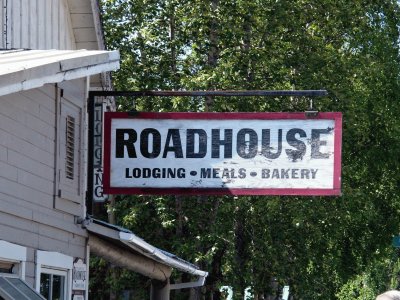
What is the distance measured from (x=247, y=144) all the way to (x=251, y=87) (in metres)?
12.9

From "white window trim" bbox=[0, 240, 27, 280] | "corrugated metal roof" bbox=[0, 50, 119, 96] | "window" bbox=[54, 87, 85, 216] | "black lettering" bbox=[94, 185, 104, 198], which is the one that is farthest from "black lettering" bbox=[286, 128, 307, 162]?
"white window trim" bbox=[0, 240, 27, 280]

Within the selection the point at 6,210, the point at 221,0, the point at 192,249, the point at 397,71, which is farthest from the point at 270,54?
the point at 6,210

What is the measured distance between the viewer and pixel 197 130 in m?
13.7

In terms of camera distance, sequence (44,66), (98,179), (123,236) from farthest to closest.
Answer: (98,179) < (123,236) < (44,66)

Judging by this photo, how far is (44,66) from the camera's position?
994 cm

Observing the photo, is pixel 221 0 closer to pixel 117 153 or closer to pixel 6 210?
pixel 117 153

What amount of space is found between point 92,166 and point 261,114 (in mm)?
2004

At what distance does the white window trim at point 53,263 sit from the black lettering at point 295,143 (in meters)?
2.70

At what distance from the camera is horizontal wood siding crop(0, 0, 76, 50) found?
1291 centimetres

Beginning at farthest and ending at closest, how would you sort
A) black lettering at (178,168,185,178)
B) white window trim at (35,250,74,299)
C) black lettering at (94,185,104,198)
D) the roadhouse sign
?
1. black lettering at (94,185,104,198)
2. black lettering at (178,168,185,178)
3. the roadhouse sign
4. white window trim at (35,250,74,299)

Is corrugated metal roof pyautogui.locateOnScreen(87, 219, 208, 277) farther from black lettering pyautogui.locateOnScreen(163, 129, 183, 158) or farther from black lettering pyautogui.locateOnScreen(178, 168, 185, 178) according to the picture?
black lettering pyautogui.locateOnScreen(163, 129, 183, 158)

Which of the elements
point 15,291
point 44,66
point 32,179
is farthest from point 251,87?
point 15,291

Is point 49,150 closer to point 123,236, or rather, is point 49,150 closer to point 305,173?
point 123,236

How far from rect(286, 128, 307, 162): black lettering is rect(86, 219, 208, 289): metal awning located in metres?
1.95
